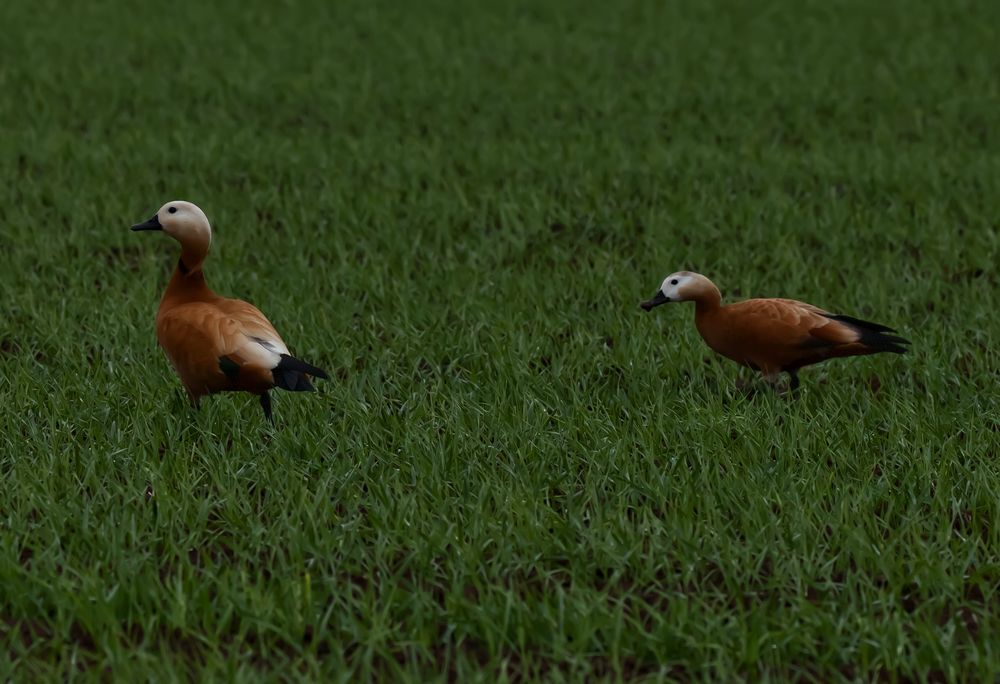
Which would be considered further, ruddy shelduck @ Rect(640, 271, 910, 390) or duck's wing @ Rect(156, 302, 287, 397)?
ruddy shelduck @ Rect(640, 271, 910, 390)

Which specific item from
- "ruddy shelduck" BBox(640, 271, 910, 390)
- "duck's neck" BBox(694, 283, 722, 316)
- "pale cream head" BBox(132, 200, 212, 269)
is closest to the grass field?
"ruddy shelduck" BBox(640, 271, 910, 390)

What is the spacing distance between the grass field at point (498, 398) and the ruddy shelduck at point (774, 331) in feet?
0.62

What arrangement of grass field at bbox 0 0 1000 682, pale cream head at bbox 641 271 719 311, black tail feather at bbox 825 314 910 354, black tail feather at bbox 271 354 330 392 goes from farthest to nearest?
pale cream head at bbox 641 271 719 311
black tail feather at bbox 825 314 910 354
black tail feather at bbox 271 354 330 392
grass field at bbox 0 0 1000 682

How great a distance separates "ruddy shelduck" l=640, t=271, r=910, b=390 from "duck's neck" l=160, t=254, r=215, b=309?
66.8 inches

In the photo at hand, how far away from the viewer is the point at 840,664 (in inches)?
125

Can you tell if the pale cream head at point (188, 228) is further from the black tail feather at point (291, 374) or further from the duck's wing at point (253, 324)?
the black tail feather at point (291, 374)

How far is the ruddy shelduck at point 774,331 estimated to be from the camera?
469 centimetres

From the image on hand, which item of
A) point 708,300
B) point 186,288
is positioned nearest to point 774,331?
point 708,300

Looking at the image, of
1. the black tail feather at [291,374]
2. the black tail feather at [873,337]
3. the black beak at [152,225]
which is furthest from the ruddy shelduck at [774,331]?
the black beak at [152,225]

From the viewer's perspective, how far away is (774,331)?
15.5 feet

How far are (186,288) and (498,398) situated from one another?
48.8 inches

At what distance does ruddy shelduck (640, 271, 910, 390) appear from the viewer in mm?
4691

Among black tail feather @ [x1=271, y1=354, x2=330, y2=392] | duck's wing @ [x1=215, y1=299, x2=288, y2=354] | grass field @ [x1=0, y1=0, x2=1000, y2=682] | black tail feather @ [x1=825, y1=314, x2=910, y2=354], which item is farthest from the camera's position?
black tail feather @ [x1=825, y1=314, x2=910, y2=354]

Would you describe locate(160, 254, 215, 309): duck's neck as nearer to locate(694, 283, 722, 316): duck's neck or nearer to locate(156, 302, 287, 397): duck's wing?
locate(156, 302, 287, 397): duck's wing
